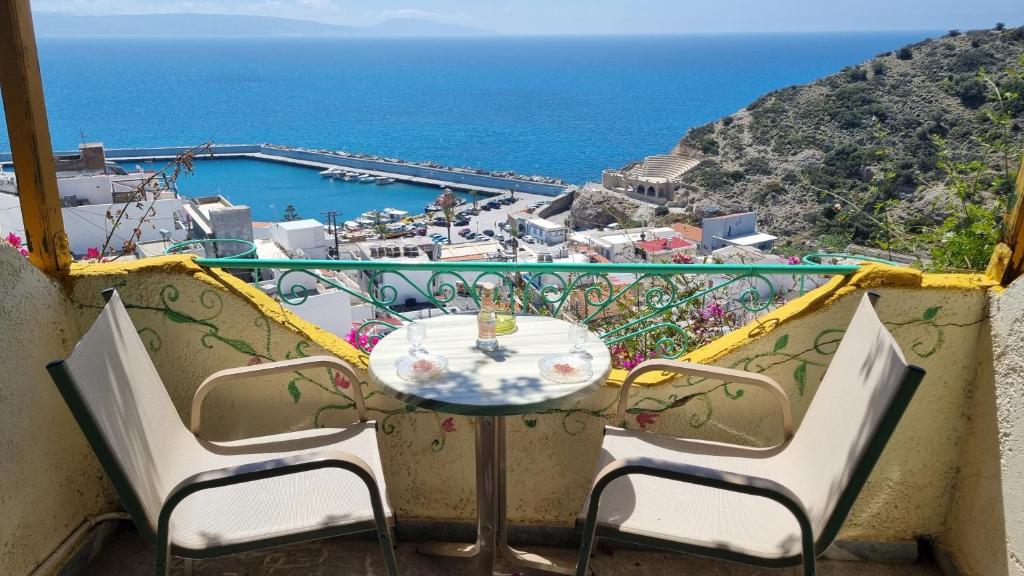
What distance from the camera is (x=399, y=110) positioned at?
107m

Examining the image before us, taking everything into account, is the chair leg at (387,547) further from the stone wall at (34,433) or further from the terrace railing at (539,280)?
the stone wall at (34,433)

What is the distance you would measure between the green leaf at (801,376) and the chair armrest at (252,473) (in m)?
1.36

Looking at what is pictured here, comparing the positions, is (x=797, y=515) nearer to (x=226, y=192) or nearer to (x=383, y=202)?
(x=383, y=202)

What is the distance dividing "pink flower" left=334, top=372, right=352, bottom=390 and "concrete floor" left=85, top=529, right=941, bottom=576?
0.55 m

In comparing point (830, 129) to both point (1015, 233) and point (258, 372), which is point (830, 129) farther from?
point (258, 372)

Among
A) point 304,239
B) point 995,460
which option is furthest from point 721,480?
point 304,239

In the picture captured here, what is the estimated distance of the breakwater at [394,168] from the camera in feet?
173

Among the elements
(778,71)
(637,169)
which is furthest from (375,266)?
(778,71)

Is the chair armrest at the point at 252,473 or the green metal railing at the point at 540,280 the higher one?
the green metal railing at the point at 540,280

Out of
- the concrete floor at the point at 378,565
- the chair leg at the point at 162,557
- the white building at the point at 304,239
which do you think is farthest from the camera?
the white building at the point at 304,239

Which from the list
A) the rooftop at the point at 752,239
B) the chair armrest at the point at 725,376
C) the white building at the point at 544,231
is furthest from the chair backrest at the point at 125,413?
the white building at the point at 544,231

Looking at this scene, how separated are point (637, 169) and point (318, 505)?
4631 centimetres

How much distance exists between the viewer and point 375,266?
7.49 ft

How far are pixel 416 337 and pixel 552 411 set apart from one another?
0.56 m
